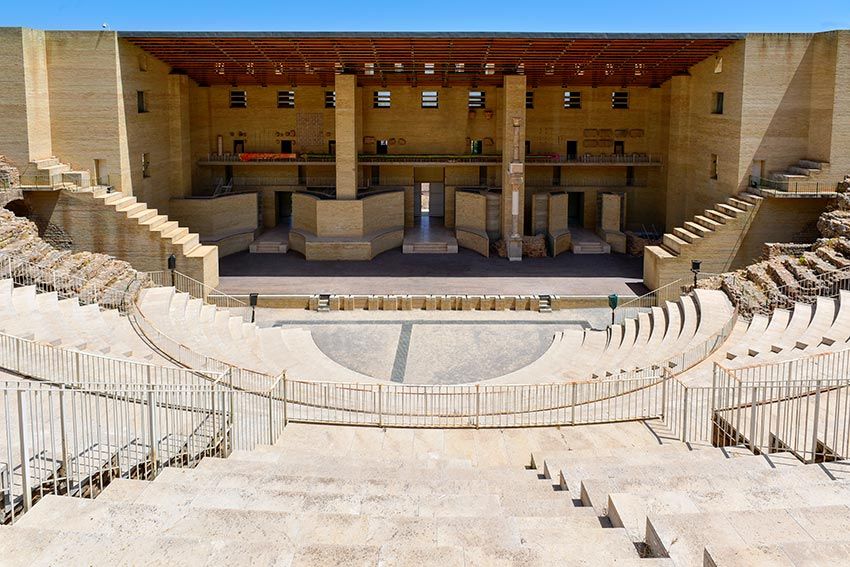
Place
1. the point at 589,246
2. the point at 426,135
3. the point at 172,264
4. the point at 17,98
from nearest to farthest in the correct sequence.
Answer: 1. the point at 172,264
2. the point at 17,98
3. the point at 589,246
4. the point at 426,135

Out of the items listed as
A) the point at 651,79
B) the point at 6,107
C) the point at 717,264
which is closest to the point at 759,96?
the point at 717,264

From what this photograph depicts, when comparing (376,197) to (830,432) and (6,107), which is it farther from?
(830,432)

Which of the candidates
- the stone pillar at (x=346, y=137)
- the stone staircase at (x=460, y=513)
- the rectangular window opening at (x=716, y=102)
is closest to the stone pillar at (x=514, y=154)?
the stone pillar at (x=346, y=137)

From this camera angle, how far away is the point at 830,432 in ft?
40.6

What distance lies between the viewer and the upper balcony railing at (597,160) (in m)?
44.4

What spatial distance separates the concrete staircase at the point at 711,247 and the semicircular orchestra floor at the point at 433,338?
11.6 ft

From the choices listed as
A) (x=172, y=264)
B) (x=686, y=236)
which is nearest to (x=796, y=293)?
(x=686, y=236)

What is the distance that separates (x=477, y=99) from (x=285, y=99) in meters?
9.92

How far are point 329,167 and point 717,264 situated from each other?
21.2 m

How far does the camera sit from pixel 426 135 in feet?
151

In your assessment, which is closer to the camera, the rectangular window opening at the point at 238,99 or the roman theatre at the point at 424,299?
the roman theatre at the point at 424,299

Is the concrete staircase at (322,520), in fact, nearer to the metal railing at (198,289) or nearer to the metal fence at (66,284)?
the metal fence at (66,284)

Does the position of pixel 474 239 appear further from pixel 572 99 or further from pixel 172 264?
pixel 172 264

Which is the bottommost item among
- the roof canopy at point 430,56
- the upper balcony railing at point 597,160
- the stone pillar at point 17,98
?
the upper balcony railing at point 597,160
